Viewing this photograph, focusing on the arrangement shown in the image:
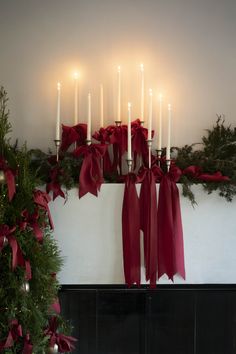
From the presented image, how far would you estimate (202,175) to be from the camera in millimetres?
1570

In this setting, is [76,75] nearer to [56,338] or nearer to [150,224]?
[150,224]

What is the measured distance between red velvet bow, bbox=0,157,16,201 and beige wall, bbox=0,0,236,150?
0.42 meters

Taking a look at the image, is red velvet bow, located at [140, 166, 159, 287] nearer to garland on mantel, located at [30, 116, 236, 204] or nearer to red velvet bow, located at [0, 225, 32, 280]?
garland on mantel, located at [30, 116, 236, 204]

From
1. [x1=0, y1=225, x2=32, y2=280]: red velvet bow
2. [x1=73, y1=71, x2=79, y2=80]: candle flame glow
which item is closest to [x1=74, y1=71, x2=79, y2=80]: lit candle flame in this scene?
[x1=73, y1=71, x2=79, y2=80]: candle flame glow

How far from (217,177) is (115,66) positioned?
0.73 metres

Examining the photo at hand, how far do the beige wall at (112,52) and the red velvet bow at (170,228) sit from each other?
1.23 feet

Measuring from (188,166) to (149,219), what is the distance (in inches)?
12.1

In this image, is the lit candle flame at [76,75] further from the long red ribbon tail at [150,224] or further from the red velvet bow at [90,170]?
the long red ribbon tail at [150,224]

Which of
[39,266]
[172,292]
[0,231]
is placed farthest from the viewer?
[172,292]

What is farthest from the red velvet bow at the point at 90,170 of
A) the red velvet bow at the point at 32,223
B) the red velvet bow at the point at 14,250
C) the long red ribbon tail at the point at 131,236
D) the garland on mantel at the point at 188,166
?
the red velvet bow at the point at 14,250

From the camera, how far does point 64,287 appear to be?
5.39 ft

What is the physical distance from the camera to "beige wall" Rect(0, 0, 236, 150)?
1.75m

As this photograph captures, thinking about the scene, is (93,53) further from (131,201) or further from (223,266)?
(223,266)

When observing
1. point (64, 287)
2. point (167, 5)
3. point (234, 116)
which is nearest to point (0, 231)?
point (64, 287)
